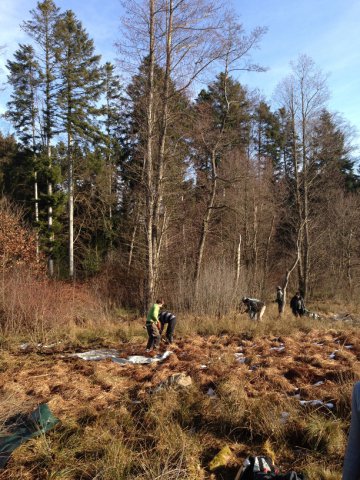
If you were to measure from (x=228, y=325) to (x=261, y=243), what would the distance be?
18744 millimetres

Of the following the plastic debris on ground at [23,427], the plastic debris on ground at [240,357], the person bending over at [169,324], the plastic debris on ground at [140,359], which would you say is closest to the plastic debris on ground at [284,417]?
the plastic debris on ground at [240,357]

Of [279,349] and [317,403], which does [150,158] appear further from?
[317,403]

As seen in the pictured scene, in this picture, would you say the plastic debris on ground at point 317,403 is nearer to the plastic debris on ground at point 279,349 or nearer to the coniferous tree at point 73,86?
the plastic debris on ground at point 279,349

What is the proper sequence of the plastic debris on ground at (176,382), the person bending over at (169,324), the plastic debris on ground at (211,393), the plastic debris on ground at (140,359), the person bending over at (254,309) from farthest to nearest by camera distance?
the person bending over at (254,309) < the person bending over at (169,324) < the plastic debris on ground at (140,359) < the plastic debris on ground at (176,382) < the plastic debris on ground at (211,393)

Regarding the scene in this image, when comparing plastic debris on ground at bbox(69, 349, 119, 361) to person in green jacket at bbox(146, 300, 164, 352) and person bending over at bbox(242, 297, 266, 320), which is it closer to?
person in green jacket at bbox(146, 300, 164, 352)

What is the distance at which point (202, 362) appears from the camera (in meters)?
7.08

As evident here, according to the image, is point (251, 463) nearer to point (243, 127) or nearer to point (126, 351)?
point (126, 351)

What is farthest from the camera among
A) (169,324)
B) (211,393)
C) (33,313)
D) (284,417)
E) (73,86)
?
(73,86)

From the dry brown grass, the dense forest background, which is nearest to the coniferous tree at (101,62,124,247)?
the dense forest background

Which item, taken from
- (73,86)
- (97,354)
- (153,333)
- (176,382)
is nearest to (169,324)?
(153,333)

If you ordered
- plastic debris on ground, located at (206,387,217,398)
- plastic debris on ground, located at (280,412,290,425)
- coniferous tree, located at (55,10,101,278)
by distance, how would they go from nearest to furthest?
plastic debris on ground, located at (280,412,290,425) → plastic debris on ground, located at (206,387,217,398) → coniferous tree, located at (55,10,101,278)

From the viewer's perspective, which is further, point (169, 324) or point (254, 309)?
point (254, 309)

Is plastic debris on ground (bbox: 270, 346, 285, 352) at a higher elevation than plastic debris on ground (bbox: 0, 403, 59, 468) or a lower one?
lower

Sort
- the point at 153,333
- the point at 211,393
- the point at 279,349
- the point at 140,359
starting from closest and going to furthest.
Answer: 1. the point at 211,393
2. the point at 140,359
3. the point at 279,349
4. the point at 153,333
